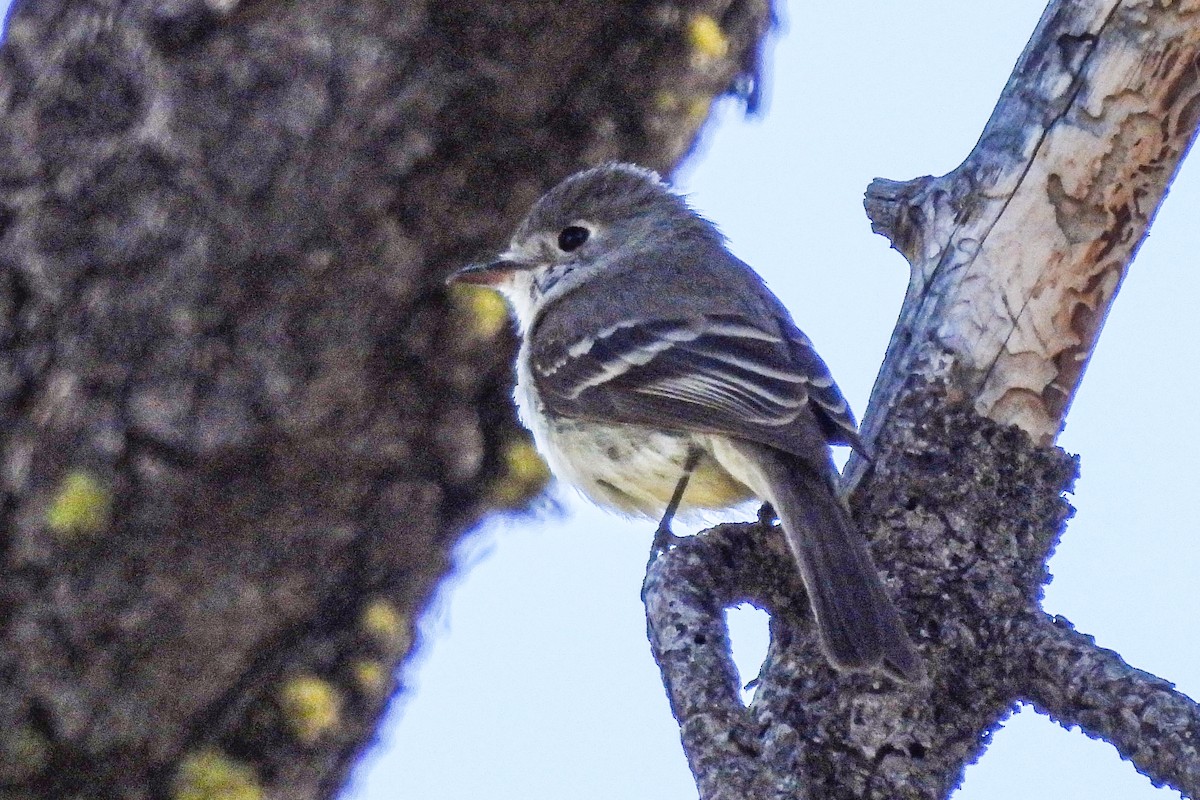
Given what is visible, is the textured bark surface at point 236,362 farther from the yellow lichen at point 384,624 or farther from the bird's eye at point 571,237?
the bird's eye at point 571,237

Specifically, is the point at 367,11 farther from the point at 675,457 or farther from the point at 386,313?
the point at 675,457

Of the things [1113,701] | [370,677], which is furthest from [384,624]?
[1113,701]

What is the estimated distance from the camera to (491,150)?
188 inches

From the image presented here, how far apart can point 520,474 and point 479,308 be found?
0.50 meters

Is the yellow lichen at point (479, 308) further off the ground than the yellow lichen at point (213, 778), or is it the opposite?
the yellow lichen at point (479, 308)

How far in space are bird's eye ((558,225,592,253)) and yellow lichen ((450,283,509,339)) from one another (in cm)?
27

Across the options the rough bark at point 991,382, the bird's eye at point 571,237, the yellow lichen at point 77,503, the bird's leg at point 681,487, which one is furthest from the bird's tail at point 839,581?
the yellow lichen at point 77,503

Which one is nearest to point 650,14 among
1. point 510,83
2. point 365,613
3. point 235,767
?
point 510,83

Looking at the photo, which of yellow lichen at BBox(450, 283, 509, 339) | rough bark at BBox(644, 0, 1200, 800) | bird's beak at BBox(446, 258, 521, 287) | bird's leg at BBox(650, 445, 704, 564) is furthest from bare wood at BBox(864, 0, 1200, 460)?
yellow lichen at BBox(450, 283, 509, 339)

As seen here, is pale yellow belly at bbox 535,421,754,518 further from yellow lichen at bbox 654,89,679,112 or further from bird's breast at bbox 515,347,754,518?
yellow lichen at bbox 654,89,679,112

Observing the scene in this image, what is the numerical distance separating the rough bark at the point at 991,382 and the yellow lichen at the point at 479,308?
4.44 feet

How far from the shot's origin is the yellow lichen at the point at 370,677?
470cm

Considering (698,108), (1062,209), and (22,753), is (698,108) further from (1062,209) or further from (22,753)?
(22,753)

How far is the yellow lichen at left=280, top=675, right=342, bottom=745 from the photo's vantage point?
461 centimetres
